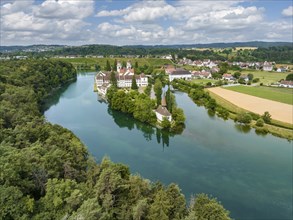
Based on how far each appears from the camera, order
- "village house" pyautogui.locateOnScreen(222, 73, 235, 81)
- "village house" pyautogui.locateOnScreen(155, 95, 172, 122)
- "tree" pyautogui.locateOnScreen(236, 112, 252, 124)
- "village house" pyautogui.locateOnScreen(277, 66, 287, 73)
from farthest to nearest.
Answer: "village house" pyautogui.locateOnScreen(277, 66, 287, 73) < "village house" pyautogui.locateOnScreen(222, 73, 235, 81) < "tree" pyautogui.locateOnScreen(236, 112, 252, 124) < "village house" pyautogui.locateOnScreen(155, 95, 172, 122)

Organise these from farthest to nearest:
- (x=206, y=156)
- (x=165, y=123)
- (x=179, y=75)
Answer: (x=179, y=75) → (x=165, y=123) → (x=206, y=156)

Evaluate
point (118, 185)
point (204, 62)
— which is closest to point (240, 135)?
point (118, 185)

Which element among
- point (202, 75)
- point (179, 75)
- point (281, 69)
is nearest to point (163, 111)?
point (179, 75)

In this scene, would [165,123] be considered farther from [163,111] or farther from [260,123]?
[260,123]

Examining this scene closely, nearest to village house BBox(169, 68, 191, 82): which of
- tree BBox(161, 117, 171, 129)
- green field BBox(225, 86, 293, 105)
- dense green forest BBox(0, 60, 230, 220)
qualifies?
green field BBox(225, 86, 293, 105)

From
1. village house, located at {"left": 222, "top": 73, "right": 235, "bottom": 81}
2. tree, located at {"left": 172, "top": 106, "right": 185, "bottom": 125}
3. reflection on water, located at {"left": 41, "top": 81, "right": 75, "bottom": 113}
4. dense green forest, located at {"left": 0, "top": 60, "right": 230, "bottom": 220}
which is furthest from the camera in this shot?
village house, located at {"left": 222, "top": 73, "right": 235, "bottom": 81}

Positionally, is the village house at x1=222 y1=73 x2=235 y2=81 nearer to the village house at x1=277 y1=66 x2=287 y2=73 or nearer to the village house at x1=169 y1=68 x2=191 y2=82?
the village house at x1=169 y1=68 x2=191 y2=82

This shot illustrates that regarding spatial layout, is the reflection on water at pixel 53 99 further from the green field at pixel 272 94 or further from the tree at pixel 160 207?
the green field at pixel 272 94
